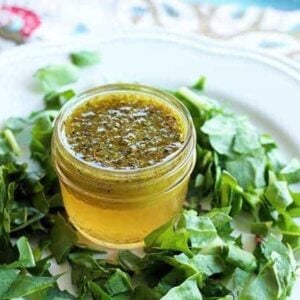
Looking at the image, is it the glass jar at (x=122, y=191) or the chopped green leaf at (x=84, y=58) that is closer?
the glass jar at (x=122, y=191)

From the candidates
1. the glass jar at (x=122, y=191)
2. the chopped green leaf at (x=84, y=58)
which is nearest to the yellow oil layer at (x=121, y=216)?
the glass jar at (x=122, y=191)

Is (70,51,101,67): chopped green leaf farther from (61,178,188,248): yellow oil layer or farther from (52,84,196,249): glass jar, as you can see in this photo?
(61,178,188,248): yellow oil layer

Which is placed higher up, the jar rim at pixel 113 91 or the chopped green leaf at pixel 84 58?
the jar rim at pixel 113 91

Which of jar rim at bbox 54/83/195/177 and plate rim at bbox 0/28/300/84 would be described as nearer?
jar rim at bbox 54/83/195/177

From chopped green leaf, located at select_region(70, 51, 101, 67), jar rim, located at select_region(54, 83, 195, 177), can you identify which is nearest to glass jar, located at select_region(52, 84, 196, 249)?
jar rim, located at select_region(54, 83, 195, 177)

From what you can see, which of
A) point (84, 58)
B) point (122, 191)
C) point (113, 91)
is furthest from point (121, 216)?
point (84, 58)

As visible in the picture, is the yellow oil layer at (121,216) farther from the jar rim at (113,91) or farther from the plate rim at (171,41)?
the plate rim at (171,41)

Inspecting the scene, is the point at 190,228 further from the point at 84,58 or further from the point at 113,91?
the point at 84,58
